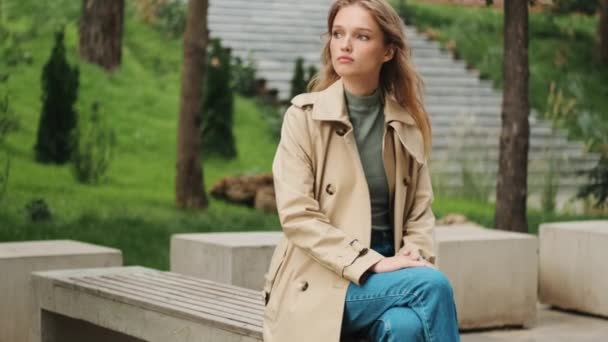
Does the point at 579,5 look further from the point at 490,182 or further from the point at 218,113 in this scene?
the point at 218,113

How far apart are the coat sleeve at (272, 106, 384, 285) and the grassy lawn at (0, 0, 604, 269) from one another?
5.21 meters

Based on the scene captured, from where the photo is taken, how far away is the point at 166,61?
17.4 m

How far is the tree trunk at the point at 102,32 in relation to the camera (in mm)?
15484

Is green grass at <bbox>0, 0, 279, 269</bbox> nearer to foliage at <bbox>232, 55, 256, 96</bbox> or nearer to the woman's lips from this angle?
foliage at <bbox>232, 55, 256, 96</bbox>

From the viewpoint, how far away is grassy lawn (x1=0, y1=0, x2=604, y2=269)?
33.4 ft

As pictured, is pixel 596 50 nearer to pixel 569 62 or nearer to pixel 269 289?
pixel 569 62

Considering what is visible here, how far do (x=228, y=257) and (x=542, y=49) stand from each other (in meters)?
15.6

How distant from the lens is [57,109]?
13.0 m

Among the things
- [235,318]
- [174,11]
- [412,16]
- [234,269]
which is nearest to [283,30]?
[174,11]

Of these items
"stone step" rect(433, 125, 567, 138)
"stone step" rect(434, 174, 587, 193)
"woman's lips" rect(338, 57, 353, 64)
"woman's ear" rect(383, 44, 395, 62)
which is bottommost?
"stone step" rect(434, 174, 587, 193)

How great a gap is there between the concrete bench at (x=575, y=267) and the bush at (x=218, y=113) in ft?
21.8

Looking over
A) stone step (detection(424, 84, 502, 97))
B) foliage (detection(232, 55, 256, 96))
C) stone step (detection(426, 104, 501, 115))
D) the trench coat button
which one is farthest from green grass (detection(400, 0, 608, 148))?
the trench coat button

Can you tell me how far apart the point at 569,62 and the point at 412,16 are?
2.85 meters

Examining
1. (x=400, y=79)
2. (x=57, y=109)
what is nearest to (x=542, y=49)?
(x=57, y=109)
